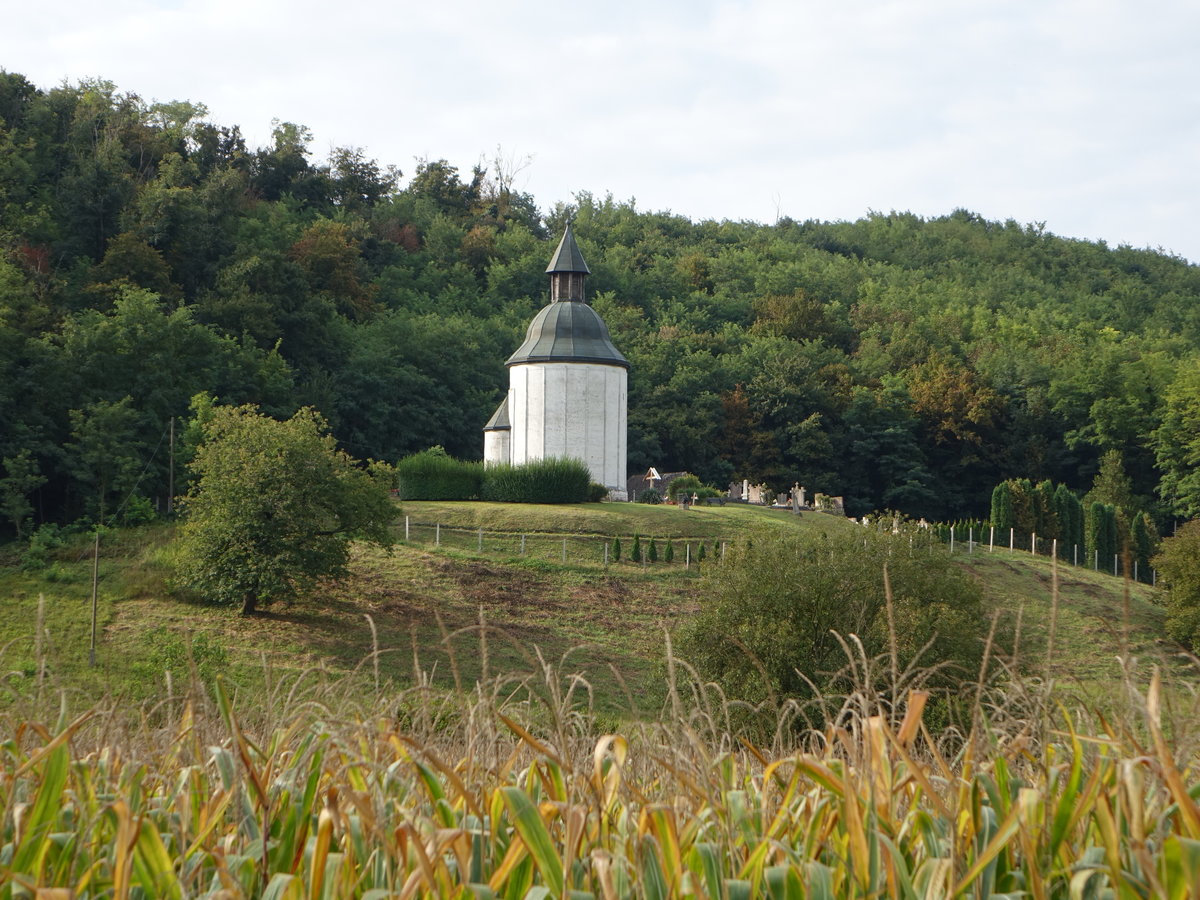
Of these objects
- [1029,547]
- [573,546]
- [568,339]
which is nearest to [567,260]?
[568,339]

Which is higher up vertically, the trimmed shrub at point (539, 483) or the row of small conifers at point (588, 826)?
the row of small conifers at point (588, 826)

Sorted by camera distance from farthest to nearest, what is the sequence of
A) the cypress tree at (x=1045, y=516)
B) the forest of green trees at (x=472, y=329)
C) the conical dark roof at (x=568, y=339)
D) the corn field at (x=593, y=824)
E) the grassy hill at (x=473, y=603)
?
the cypress tree at (x=1045, y=516)
the conical dark roof at (x=568, y=339)
the forest of green trees at (x=472, y=329)
the grassy hill at (x=473, y=603)
the corn field at (x=593, y=824)

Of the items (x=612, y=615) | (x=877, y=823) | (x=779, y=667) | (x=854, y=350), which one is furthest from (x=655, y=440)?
(x=877, y=823)

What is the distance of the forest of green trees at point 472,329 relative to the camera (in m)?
40.3

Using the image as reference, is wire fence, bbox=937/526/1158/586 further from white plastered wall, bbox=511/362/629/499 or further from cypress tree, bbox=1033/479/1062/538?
white plastered wall, bbox=511/362/629/499

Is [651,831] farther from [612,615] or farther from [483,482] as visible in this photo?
[483,482]

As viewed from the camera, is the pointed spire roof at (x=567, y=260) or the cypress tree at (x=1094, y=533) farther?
the cypress tree at (x=1094, y=533)

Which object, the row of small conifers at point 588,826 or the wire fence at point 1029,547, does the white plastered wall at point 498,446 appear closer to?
the wire fence at point 1029,547

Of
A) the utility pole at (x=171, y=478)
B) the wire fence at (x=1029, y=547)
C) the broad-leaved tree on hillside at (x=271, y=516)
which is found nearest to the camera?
the broad-leaved tree on hillside at (x=271, y=516)

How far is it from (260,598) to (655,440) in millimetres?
30269

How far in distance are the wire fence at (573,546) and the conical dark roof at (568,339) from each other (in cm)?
965

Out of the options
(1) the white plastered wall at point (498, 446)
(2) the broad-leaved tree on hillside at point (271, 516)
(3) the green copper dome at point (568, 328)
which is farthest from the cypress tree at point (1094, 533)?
(2) the broad-leaved tree on hillside at point (271, 516)

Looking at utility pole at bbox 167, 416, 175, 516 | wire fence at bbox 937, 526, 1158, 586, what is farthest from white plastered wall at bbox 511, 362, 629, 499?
utility pole at bbox 167, 416, 175, 516

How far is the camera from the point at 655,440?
186 ft
